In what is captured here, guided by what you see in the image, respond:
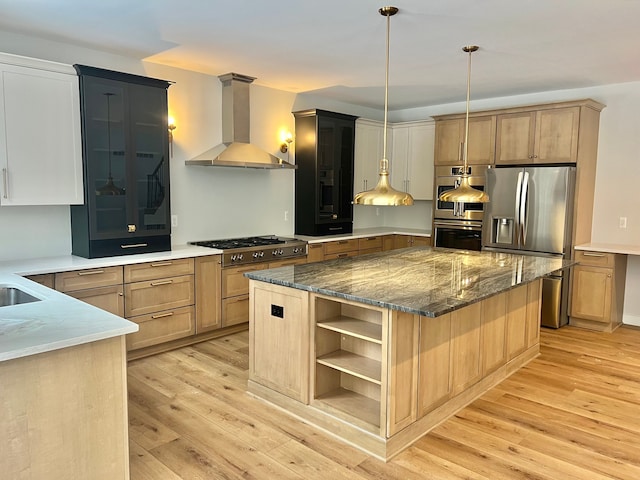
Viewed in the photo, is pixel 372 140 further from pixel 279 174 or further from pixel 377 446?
pixel 377 446

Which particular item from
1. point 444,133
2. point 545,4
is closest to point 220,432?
point 545,4

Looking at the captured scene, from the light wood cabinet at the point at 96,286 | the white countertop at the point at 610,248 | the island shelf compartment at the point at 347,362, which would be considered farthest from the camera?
the white countertop at the point at 610,248

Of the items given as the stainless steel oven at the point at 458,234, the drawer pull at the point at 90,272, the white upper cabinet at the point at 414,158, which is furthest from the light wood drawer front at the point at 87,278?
the white upper cabinet at the point at 414,158

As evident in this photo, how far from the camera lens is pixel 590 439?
290 centimetres

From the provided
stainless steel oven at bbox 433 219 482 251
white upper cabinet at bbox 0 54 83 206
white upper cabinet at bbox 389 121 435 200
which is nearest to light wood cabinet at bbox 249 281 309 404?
white upper cabinet at bbox 0 54 83 206

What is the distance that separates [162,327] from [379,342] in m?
2.33

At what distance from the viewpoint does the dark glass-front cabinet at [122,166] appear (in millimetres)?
3895

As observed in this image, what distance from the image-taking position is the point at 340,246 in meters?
5.89

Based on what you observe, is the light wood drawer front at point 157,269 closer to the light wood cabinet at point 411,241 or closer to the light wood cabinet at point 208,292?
the light wood cabinet at point 208,292

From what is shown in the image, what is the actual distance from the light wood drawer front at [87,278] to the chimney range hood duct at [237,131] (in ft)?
4.90

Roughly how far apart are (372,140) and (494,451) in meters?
4.76

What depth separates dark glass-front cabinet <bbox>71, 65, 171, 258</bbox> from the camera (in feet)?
12.8

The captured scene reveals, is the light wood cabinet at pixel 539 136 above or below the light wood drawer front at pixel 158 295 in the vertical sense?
above

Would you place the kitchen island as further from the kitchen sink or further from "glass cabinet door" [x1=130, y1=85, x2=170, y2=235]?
"glass cabinet door" [x1=130, y1=85, x2=170, y2=235]
